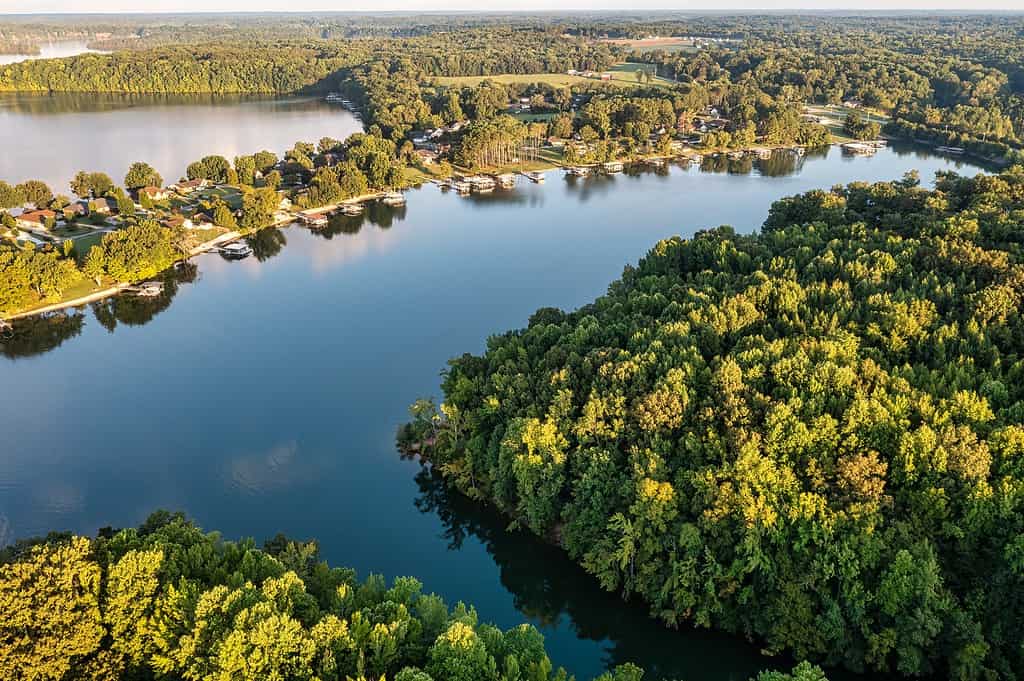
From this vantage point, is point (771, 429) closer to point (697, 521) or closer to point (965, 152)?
point (697, 521)

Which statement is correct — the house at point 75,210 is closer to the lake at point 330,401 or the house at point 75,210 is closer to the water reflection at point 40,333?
the lake at point 330,401

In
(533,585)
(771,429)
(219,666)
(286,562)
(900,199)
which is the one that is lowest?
(533,585)

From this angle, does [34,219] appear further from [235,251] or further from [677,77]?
[677,77]

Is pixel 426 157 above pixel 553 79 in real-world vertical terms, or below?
below

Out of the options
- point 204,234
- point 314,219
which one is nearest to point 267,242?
point 204,234

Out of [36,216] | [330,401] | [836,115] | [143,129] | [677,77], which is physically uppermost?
[677,77]

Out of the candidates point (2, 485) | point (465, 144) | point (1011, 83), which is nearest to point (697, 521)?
point (2, 485)
